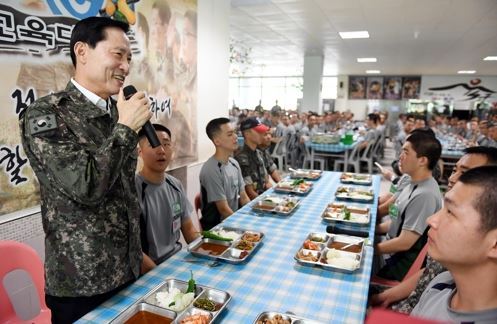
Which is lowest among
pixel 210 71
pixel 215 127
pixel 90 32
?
pixel 215 127

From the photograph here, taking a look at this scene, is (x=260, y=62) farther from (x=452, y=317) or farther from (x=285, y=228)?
(x=452, y=317)

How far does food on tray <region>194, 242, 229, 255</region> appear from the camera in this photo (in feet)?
5.50

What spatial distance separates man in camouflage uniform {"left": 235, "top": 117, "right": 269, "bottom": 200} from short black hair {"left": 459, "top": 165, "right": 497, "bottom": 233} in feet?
7.96

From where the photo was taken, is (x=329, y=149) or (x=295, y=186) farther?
(x=329, y=149)

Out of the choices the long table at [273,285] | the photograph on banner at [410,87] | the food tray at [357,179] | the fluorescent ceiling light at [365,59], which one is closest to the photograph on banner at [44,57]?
the long table at [273,285]

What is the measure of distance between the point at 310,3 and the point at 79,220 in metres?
4.55

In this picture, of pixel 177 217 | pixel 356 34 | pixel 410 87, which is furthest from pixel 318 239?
pixel 410 87

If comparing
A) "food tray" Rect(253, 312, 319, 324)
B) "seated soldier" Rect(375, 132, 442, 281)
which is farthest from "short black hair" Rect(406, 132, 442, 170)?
"food tray" Rect(253, 312, 319, 324)

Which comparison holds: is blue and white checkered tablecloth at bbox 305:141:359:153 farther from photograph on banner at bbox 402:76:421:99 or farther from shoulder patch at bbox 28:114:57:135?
photograph on banner at bbox 402:76:421:99

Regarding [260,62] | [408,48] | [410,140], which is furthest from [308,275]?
[260,62]

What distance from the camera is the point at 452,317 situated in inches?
42.1

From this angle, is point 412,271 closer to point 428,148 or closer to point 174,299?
point 428,148

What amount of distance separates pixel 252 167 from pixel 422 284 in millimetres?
2177

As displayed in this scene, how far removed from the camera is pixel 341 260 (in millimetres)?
1589
